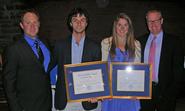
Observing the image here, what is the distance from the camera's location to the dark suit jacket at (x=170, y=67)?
3818 mm

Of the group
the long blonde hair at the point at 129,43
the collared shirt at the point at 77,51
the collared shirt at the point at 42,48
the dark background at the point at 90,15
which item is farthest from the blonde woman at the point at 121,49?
the dark background at the point at 90,15

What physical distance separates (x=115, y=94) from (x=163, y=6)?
3.18 m

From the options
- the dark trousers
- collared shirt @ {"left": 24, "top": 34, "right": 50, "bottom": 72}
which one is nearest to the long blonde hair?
the dark trousers

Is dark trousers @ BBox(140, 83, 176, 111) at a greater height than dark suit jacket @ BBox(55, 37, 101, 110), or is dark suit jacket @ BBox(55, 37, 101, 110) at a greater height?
dark suit jacket @ BBox(55, 37, 101, 110)

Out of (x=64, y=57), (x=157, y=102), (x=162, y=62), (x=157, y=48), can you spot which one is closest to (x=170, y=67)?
(x=162, y=62)

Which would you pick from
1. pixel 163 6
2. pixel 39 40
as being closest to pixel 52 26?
pixel 163 6

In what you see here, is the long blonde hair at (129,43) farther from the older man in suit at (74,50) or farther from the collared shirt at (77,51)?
the collared shirt at (77,51)

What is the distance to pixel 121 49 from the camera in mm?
3605

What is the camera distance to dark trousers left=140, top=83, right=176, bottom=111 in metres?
3.86

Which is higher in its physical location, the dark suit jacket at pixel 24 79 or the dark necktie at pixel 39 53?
the dark necktie at pixel 39 53

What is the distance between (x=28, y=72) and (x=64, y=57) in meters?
0.41

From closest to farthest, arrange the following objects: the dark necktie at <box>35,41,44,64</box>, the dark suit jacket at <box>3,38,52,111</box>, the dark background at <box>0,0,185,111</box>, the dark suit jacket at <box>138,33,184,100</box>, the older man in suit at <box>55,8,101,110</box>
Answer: the dark suit jacket at <box>3,38,52,111</box> < the dark necktie at <box>35,41,44,64</box> < the older man in suit at <box>55,8,101,110</box> < the dark suit jacket at <box>138,33,184,100</box> < the dark background at <box>0,0,185,111</box>

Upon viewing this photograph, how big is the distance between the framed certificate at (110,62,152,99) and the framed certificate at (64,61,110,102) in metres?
0.09

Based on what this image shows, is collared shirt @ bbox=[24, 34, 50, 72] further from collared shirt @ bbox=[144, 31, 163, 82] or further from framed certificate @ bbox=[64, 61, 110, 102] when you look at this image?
collared shirt @ bbox=[144, 31, 163, 82]
